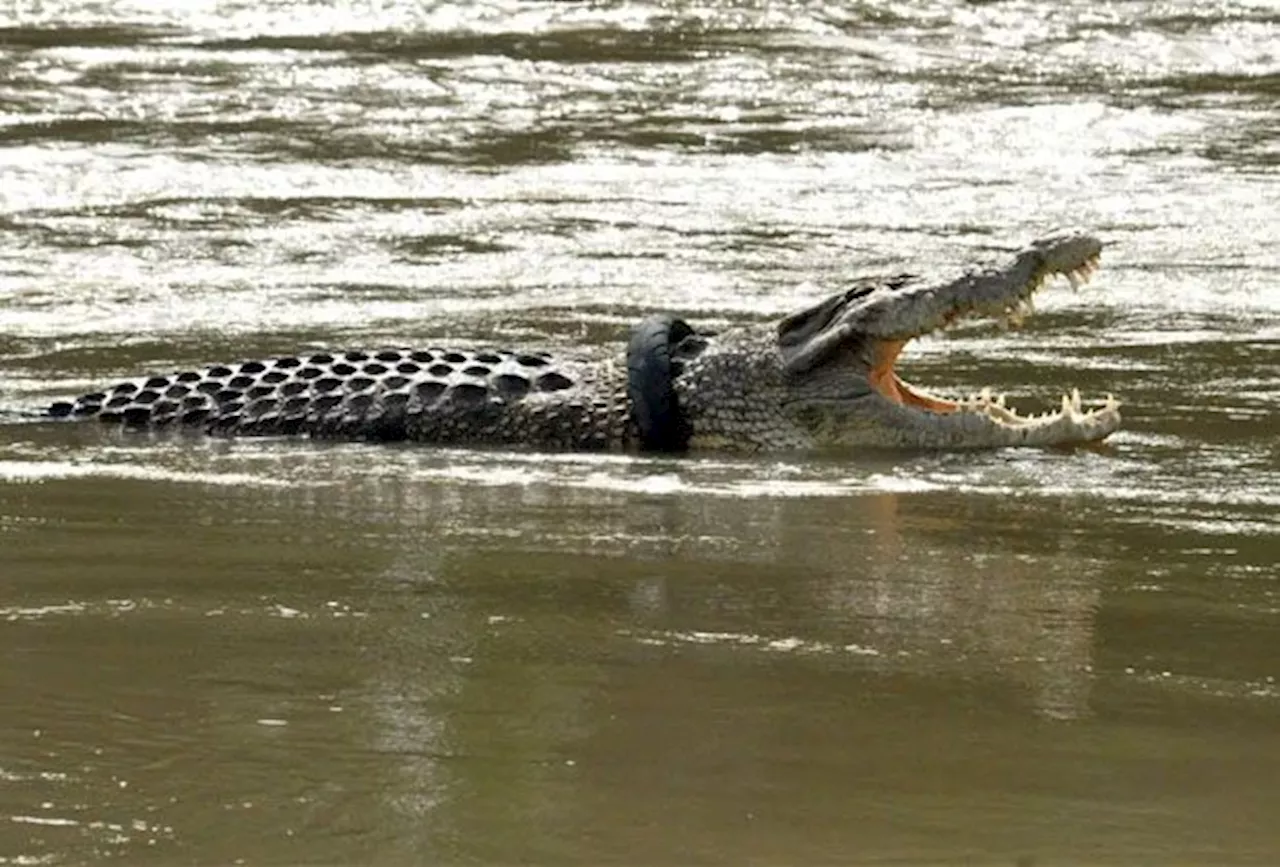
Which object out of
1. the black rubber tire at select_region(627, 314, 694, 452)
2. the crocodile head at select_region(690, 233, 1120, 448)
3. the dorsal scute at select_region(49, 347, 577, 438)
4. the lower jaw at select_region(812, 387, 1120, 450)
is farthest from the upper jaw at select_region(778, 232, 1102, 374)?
the dorsal scute at select_region(49, 347, 577, 438)

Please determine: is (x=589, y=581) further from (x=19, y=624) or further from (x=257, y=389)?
(x=257, y=389)

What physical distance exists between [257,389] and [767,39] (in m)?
7.93

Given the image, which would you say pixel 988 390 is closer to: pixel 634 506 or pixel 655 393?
pixel 655 393

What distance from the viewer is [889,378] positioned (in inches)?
307

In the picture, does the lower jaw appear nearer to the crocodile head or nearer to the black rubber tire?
the crocodile head

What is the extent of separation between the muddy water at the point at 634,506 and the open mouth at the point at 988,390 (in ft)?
0.54

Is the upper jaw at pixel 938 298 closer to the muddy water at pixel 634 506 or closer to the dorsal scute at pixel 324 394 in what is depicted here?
the muddy water at pixel 634 506

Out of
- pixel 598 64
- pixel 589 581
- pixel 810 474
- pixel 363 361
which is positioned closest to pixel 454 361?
pixel 363 361

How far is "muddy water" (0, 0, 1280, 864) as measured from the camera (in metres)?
4.06

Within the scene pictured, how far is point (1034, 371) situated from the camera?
8438mm

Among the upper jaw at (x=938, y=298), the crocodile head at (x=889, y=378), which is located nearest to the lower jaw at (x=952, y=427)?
A: the crocodile head at (x=889, y=378)

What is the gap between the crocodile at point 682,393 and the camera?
24.8 ft

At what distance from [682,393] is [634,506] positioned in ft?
4.06

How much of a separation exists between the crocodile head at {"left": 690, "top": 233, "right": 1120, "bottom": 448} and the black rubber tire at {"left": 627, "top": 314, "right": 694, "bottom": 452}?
72 millimetres
